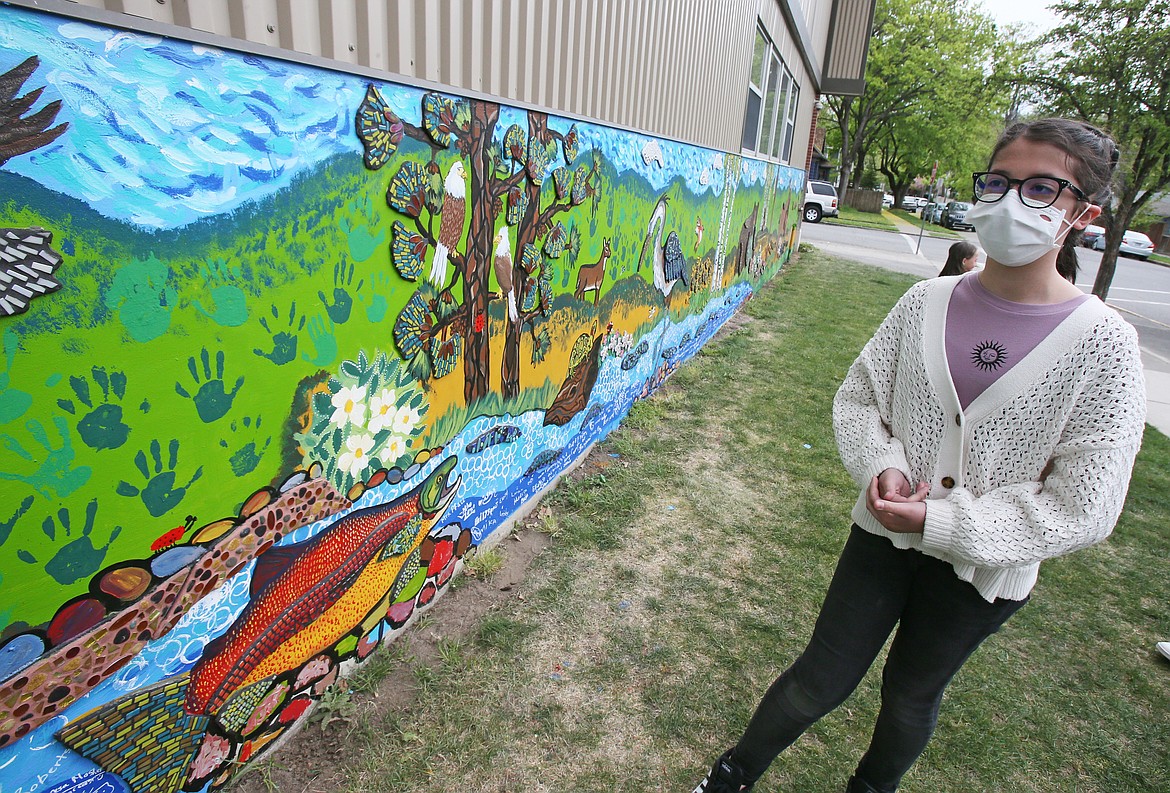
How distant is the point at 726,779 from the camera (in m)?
2.09

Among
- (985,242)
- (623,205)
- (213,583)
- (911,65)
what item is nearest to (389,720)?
(213,583)

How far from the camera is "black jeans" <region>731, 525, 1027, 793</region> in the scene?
66.1 inches

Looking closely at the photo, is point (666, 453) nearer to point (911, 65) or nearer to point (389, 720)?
point (389, 720)

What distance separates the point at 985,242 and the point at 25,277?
2058 mm

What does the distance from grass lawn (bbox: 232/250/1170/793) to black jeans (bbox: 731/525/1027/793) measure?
20.3 inches

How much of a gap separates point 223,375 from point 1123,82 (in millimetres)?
11008

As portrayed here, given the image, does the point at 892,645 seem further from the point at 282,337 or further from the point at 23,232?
the point at 23,232

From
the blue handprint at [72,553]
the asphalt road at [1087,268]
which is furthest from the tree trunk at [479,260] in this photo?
the asphalt road at [1087,268]

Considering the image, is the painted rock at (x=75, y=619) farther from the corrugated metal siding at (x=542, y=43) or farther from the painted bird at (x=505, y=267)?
the painted bird at (x=505, y=267)

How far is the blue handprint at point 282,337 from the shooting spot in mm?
1727

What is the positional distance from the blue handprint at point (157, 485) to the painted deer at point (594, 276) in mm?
2334

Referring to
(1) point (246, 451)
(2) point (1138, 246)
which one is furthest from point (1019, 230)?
(2) point (1138, 246)

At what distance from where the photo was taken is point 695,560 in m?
3.46

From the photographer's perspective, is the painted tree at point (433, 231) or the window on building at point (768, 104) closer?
the painted tree at point (433, 231)
